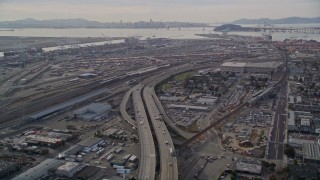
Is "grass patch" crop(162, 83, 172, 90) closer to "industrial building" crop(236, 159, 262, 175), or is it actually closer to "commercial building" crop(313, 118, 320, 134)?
"commercial building" crop(313, 118, 320, 134)

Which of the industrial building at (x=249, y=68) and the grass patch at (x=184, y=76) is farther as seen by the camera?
the industrial building at (x=249, y=68)

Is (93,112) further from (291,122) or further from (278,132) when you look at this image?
(291,122)

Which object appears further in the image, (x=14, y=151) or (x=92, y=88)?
(x=92, y=88)

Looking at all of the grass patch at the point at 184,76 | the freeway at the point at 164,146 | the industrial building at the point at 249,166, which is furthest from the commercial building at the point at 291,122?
the grass patch at the point at 184,76

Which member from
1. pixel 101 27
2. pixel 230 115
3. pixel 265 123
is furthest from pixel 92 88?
pixel 101 27

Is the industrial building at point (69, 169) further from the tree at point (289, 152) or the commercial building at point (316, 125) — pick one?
the commercial building at point (316, 125)

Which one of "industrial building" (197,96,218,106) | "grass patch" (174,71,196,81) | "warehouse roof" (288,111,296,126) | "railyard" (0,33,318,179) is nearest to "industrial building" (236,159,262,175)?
"railyard" (0,33,318,179)

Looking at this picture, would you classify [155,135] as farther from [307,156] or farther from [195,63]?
[195,63]
